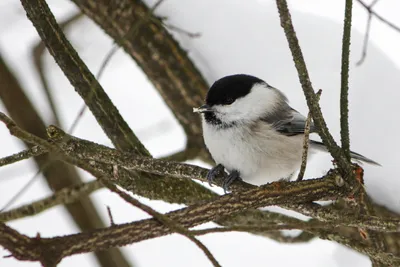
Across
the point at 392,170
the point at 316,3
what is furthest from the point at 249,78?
the point at 316,3

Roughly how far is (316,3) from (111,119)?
6.31 ft

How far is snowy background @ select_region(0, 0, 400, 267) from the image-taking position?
2.34 meters

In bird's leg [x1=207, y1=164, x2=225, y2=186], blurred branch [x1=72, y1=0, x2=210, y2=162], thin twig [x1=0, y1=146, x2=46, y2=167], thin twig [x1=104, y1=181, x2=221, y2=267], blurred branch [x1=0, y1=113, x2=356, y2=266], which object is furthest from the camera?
blurred branch [x1=72, y1=0, x2=210, y2=162]

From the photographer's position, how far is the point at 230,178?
1.99m

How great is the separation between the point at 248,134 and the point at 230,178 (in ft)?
0.58

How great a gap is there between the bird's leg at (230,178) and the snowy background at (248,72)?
46cm

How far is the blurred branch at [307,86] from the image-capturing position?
4.13 feet

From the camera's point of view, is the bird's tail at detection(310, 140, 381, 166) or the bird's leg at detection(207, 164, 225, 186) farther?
the bird's tail at detection(310, 140, 381, 166)

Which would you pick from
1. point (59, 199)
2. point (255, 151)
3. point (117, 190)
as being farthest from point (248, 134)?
point (117, 190)

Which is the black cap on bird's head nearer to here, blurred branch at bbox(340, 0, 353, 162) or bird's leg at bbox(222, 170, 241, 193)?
bird's leg at bbox(222, 170, 241, 193)

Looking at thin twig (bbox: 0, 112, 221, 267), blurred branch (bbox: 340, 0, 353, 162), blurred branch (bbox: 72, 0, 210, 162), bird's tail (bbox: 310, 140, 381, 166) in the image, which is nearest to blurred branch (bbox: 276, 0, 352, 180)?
blurred branch (bbox: 340, 0, 353, 162)

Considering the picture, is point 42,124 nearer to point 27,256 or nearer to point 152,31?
point 152,31

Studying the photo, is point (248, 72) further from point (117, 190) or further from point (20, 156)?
point (117, 190)

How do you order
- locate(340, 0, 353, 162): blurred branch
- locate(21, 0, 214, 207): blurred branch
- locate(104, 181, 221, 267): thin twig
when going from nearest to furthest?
locate(104, 181, 221, 267): thin twig, locate(340, 0, 353, 162): blurred branch, locate(21, 0, 214, 207): blurred branch
